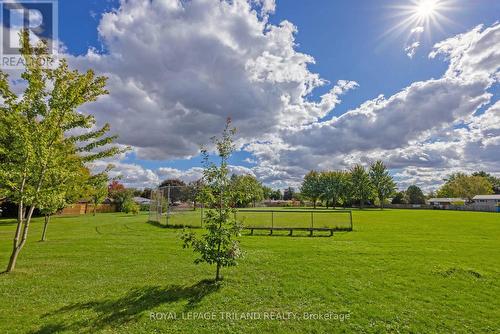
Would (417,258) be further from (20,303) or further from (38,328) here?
(20,303)

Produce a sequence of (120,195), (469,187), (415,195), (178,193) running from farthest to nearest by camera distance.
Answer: (415,195), (469,187), (120,195), (178,193)

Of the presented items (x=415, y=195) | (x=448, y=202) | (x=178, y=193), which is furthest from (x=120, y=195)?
(x=415, y=195)

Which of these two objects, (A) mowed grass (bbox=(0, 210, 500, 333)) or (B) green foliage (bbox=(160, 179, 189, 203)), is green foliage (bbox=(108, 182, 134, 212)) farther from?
(A) mowed grass (bbox=(0, 210, 500, 333))

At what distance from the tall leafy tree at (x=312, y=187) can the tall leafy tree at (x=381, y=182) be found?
13.8m

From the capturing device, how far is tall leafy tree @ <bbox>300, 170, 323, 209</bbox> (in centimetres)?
7831

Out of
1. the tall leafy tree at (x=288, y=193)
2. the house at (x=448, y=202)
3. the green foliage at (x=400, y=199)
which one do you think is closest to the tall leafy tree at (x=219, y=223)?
the house at (x=448, y=202)

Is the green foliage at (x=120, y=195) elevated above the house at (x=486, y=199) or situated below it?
above

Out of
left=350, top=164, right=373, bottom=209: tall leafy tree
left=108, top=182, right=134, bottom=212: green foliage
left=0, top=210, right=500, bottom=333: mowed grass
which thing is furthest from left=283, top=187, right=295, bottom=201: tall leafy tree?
left=0, top=210, right=500, bottom=333: mowed grass

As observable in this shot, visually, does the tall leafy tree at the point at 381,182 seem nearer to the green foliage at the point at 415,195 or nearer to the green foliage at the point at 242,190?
the green foliage at the point at 415,195

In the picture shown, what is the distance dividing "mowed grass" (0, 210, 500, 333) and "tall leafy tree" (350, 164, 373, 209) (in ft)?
201

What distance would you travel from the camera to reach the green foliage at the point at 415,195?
339ft

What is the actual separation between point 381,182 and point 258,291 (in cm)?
7196

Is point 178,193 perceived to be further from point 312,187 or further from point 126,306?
point 312,187

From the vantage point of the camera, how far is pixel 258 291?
6.81 meters
